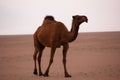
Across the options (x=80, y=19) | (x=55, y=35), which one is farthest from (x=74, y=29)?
(x=55, y=35)

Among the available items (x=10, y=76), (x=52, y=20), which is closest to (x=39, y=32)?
(x=52, y=20)

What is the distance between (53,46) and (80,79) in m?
1.35

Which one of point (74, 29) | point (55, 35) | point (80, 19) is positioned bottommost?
point (55, 35)

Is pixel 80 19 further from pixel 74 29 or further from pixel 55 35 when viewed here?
pixel 55 35

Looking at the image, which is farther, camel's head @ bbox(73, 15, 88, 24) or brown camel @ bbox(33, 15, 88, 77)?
brown camel @ bbox(33, 15, 88, 77)

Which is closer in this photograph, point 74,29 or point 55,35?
point 74,29

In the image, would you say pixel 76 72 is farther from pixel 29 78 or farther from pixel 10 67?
pixel 10 67

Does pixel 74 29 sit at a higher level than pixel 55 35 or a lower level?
higher

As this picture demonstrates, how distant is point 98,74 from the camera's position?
46.8 feet

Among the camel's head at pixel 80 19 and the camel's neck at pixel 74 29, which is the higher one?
the camel's head at pixel 80 19

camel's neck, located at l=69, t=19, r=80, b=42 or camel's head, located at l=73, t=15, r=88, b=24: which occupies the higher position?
camel's head, located at l=73, t=15, r=88, b=24

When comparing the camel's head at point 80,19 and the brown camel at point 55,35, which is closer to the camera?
the camel's head at point 80,19

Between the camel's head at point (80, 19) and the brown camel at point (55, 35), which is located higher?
the camel's head at point (80, 19)

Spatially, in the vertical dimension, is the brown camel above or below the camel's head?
below
